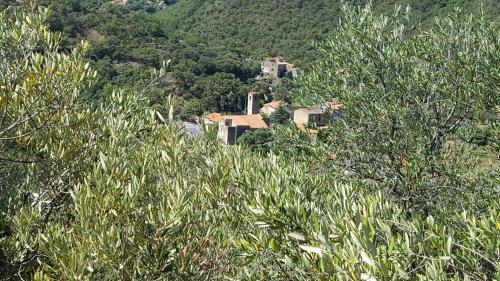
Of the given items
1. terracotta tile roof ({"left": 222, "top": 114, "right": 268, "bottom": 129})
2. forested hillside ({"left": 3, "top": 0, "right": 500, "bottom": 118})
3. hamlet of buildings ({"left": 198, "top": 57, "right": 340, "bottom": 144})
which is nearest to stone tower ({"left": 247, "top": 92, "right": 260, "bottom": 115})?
hamlet of buildings ({"left": 198, "top": 57, "right": 340, "bottom": 144})

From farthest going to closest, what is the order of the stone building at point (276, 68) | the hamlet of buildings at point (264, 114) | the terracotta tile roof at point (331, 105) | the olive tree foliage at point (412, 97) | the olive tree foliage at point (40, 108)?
the stone building at point (276, 68) < the hamlet of buildings at point (264, 114) < the terracotta tile roof at point (331, 105) < the olive tree foliage at point (412, 97) < the olive tree foliage at point (40, 108)

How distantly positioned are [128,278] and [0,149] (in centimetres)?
257

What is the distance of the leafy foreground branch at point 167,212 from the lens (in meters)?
3.08

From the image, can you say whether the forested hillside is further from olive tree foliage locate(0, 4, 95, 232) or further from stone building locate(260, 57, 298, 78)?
olive tree foliage locate(0, 4, 95, 232)

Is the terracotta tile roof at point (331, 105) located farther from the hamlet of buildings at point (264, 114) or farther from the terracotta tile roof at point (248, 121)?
the terracotta tile roof at point (248, 121)

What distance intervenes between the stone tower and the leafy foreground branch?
61.3 meters

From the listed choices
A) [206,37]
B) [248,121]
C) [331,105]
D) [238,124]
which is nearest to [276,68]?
[206,37]

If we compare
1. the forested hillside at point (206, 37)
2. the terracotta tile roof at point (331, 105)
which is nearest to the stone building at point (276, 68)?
the forested hillside at point (206, 37)

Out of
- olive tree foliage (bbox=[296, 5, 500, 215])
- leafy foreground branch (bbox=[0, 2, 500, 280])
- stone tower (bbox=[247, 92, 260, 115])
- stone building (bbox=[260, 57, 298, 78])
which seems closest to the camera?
leafy foreground branch (bbox=[0, 2, 500, 280])

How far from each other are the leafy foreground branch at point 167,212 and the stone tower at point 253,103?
61.3m

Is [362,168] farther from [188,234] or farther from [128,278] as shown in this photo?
[128,278]

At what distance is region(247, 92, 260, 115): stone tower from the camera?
66.9m

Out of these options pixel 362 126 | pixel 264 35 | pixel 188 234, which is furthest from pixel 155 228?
pixel 264 35

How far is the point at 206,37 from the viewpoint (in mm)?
104062
